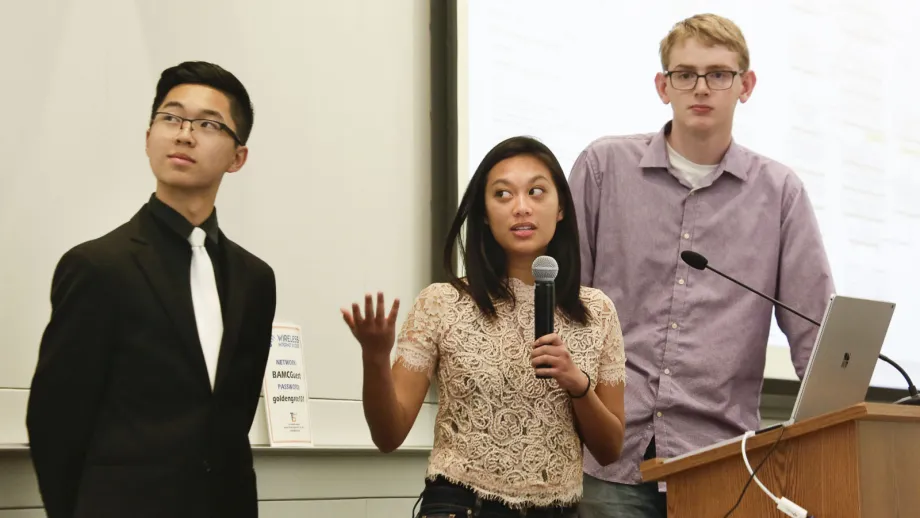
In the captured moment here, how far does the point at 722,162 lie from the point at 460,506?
1.24 meters

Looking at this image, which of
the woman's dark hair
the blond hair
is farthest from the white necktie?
the blond hair

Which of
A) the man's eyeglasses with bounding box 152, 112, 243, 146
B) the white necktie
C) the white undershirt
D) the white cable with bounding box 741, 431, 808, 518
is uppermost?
the man's eyeglasses with bounding box 152, 112, 243, 146

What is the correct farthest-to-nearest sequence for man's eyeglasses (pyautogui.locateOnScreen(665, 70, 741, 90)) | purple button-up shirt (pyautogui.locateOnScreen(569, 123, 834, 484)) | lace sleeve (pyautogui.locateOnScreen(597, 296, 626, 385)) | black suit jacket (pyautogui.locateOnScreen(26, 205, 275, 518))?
man's eyeglasses (pyautogui.locateOnScreen(665, 70, 741, 90)) → purple button-up shirt (pyautogui.locateOnScreen(569, 123, 834, 484)) → lace sleeve (pyautogui.locateOnScreen(597, 296, 626, 385)) → black suit jacket (pyautogui.locateOnScreen(26, 205, 275, 518))

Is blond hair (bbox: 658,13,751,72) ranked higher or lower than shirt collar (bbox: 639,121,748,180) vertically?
higher

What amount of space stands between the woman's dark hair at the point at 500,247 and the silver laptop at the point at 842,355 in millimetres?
443

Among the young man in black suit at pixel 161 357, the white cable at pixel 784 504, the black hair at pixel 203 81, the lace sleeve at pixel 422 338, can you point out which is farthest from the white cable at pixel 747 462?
the black hair at pixel 203 81

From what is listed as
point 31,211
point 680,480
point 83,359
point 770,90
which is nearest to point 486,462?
point 680,480

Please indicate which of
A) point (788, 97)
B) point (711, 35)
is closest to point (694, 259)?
point (711, 35)

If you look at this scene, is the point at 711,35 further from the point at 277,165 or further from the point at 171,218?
the point at 171,218

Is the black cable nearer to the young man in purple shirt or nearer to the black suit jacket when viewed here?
the young man in purple shirt

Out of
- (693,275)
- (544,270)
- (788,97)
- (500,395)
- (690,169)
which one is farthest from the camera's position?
(788,97)

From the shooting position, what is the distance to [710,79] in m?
2.68

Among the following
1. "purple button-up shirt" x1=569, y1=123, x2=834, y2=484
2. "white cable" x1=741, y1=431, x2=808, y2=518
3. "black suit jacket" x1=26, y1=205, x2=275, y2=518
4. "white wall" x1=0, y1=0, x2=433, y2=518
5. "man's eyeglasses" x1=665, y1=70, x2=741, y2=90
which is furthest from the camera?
"man's eyeglasses" x1=665, y1=70, x2=741, y2=90

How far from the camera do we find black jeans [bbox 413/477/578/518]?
6.32ft
